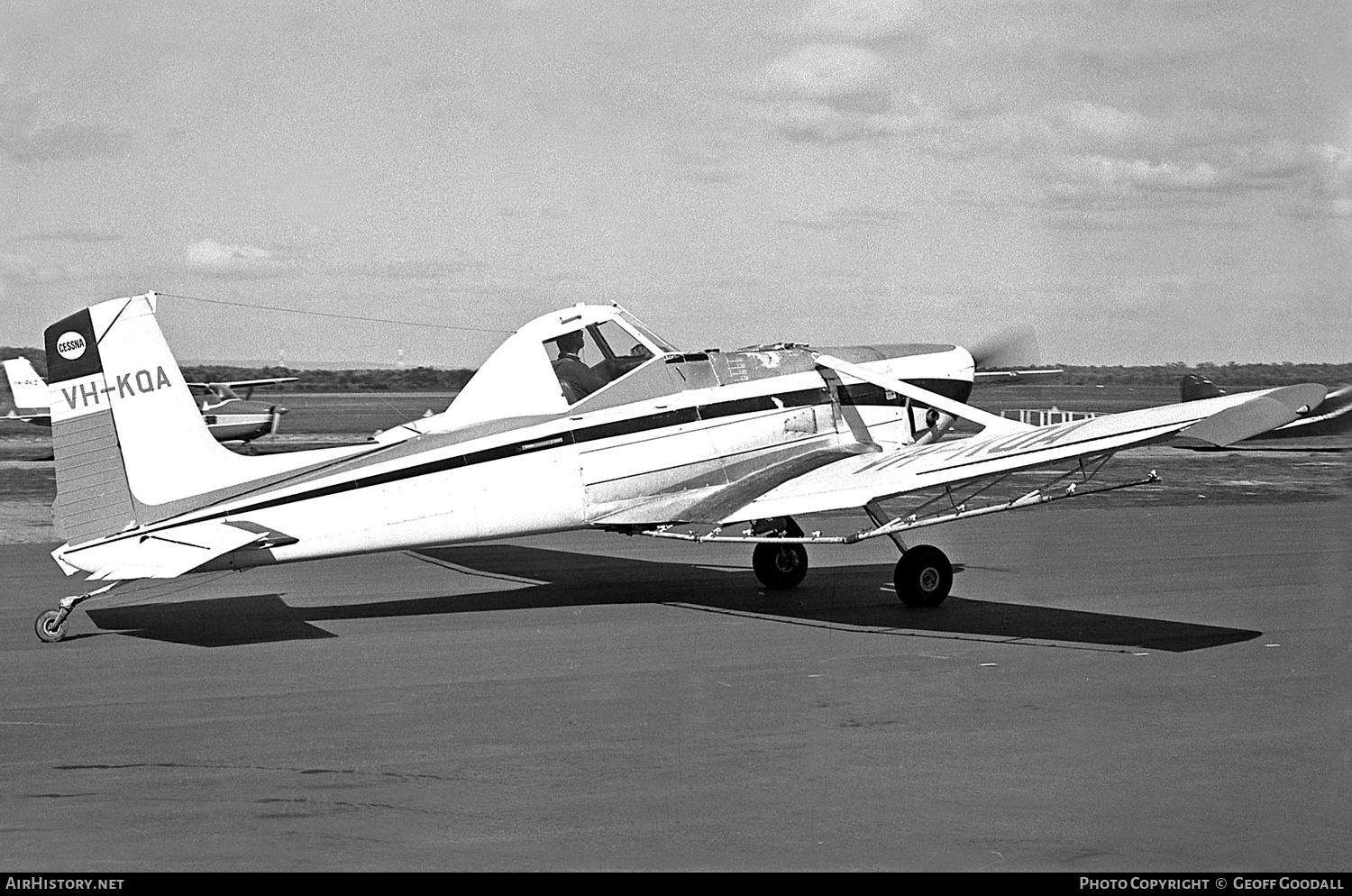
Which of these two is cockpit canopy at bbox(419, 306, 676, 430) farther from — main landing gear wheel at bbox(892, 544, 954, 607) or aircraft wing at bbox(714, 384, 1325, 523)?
main landing gear wheel at bbox(892, 544, 954, 607)

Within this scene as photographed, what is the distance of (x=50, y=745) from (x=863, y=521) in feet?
44.2

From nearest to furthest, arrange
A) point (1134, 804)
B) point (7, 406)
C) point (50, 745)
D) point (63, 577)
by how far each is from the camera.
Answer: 1. point (1134, 804)
2. point (50, 745)
3. point (63, 577)
4. point (7, 406)

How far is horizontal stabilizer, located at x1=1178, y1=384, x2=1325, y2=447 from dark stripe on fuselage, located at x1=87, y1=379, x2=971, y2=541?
170 inches

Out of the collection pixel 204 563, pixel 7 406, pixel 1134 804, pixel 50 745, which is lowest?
pixel 1134 804

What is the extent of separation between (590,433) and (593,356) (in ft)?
2.66

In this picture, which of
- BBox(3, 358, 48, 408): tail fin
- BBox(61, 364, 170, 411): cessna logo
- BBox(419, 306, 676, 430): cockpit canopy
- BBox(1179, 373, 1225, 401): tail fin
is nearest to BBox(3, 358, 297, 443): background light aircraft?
BBox(3, 358, 48, 408): tail fin

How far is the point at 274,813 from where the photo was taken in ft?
20.3

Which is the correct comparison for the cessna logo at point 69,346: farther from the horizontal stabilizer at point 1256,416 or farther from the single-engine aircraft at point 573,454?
the horizontal stabilizer at point 1256,416

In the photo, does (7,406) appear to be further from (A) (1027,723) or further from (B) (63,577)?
(A) (1027,723)

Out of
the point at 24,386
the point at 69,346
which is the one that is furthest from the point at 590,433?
Result: the point at 24,386

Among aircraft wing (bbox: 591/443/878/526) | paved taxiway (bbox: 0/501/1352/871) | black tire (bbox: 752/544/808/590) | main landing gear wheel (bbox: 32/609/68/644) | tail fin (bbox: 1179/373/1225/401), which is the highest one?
tail fin (bbox: 1179/373/1225/401)

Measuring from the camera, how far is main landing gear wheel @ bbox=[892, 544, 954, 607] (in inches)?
469

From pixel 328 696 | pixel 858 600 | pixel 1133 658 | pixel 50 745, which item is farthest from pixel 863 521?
pixel 50 745

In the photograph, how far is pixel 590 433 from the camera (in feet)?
39.4
